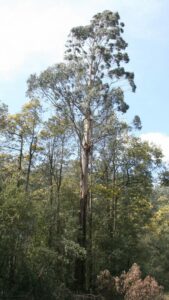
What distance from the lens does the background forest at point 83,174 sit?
20516 mm

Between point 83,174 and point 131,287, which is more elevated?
point 83,174

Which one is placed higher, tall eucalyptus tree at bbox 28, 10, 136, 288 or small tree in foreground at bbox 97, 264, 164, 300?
tall eucalyptus tree at bbox 28, 10, 136, 288

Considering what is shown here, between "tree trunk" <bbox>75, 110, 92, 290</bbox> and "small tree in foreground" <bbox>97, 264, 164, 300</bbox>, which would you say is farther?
"tree trunk" <bbox>75, 110, 92, 290</bbox>

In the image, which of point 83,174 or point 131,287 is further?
point 83,174

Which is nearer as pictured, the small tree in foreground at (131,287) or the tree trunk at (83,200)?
the small tree in foreground at (131,287)

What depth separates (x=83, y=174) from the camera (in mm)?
24719

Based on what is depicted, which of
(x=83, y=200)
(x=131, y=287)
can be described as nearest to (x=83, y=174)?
(x=83, y=200)

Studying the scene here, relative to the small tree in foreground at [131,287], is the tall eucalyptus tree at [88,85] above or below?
above

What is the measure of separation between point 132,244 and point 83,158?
621cm

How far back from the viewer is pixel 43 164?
89.7 feet

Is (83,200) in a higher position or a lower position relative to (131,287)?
higher

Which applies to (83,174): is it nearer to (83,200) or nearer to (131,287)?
(83,200)

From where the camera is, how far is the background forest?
20516mm

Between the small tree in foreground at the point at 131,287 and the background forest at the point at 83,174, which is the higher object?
the background forest at the point at 83,174
